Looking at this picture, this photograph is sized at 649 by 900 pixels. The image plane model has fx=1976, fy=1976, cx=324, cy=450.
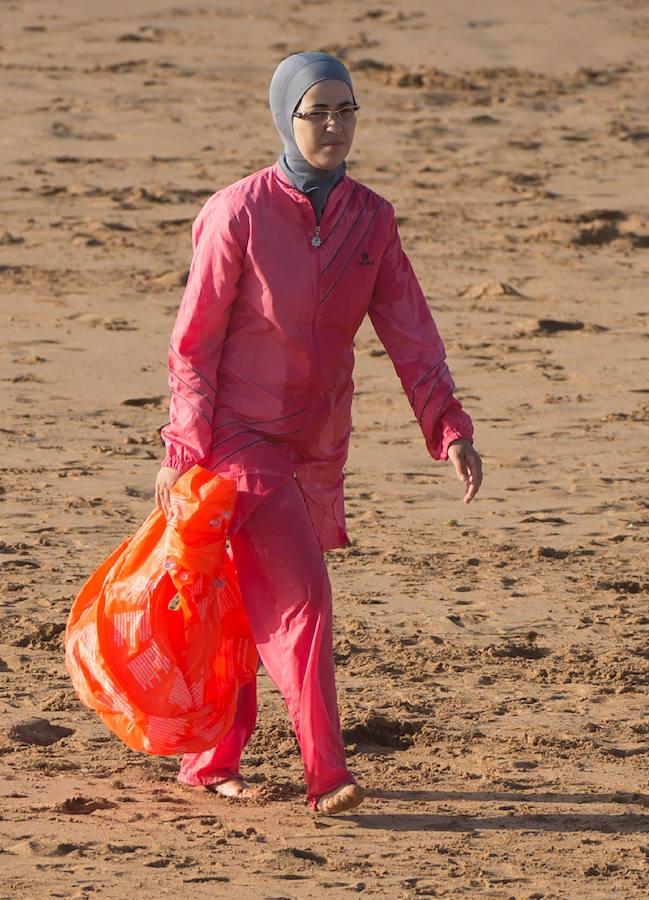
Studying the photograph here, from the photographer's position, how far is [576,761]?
16.5ft

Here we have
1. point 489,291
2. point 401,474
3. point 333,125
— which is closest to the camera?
point 333,125

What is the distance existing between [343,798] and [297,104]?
156 cm

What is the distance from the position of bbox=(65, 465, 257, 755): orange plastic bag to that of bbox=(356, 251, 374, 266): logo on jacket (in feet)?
1.94

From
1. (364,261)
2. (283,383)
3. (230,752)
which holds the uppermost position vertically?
(364,261)

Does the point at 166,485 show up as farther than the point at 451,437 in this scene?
No

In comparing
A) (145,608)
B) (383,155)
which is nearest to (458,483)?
(145,608)

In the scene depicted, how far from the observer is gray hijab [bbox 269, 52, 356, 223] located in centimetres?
439

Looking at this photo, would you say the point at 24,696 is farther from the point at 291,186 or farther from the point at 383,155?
the point at 383,155

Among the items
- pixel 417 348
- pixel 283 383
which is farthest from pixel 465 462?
pixel 283 383

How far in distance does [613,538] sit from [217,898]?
3302 millimetres

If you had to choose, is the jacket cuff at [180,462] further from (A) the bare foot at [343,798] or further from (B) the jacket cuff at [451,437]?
(A) the bare foot at [343,798]

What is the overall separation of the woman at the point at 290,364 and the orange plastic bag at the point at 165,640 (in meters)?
0.09

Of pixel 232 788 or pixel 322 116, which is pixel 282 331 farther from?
pixel 232 788

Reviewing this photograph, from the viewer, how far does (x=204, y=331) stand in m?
4.43
